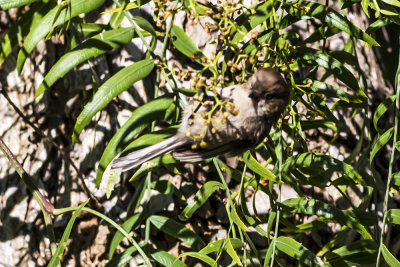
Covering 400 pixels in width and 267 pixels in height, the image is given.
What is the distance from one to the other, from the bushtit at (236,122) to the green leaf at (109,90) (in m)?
0.15

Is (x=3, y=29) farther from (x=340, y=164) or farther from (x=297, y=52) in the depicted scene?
(x=340, y=164)

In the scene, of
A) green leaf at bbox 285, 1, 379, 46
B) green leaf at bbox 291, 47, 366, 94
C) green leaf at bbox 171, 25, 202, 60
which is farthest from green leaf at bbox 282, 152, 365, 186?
green leaf at bbox 171, 25, 202, 60

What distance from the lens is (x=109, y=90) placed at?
65.7 inches

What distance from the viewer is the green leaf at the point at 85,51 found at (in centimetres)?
165

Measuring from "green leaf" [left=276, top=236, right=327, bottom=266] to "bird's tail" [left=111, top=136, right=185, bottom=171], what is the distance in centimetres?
39

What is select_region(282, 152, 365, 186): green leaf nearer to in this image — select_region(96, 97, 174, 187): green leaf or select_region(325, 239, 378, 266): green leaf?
select_region(325, 239, 378, 266): green leaf

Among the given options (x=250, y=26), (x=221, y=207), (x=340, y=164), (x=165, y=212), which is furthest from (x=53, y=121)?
(x=340, y=164)

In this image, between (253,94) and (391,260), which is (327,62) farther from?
(391,260)

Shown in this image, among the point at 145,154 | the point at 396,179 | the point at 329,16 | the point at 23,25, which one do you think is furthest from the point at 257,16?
the point at 23,25

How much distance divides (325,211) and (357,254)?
285 millimetres

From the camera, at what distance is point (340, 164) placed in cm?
163

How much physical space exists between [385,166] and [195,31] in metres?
0.98

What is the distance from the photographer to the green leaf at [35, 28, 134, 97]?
1.65 metres

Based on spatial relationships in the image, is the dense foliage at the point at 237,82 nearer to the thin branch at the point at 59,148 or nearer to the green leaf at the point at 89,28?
the green leaf at the point at 89,28
